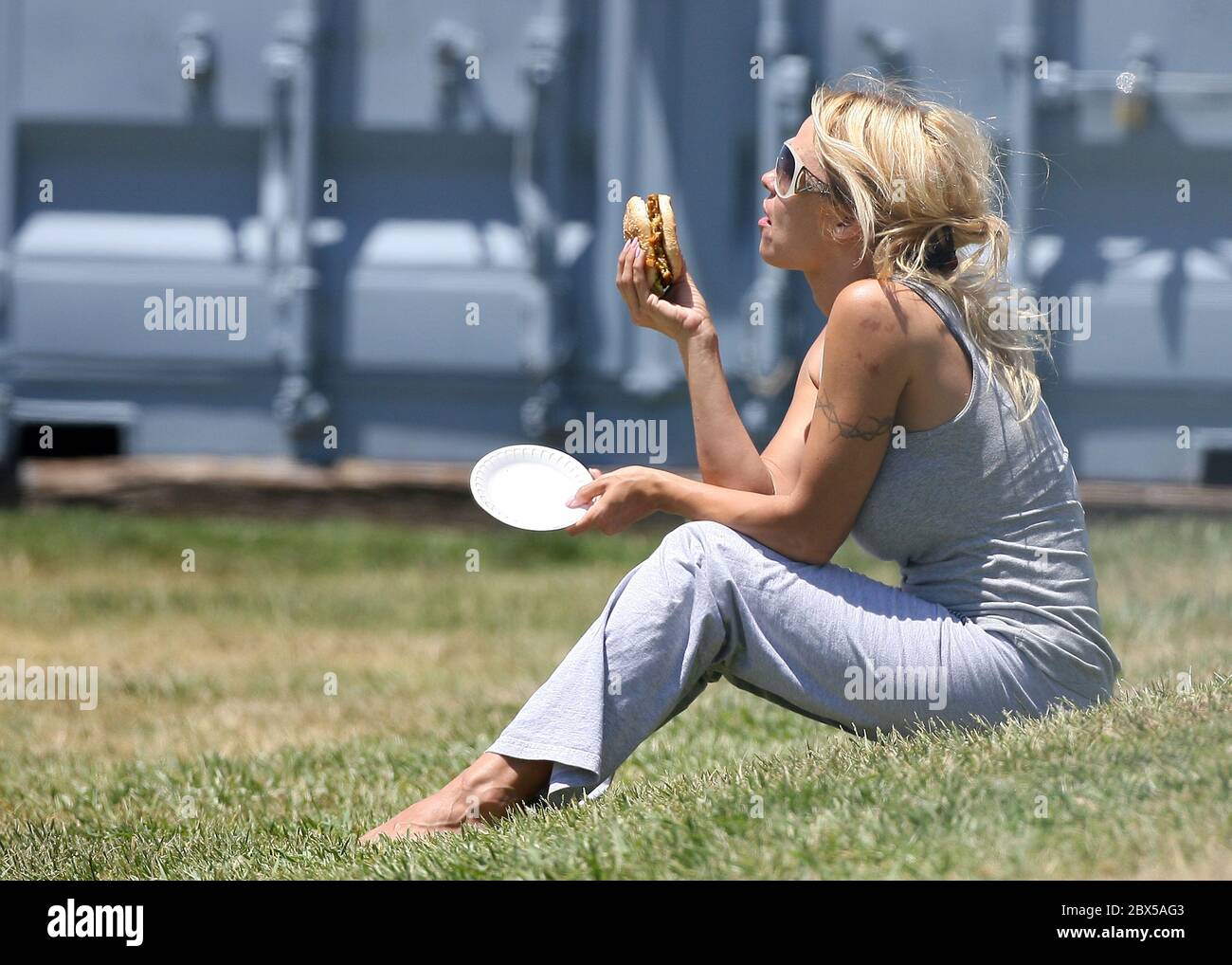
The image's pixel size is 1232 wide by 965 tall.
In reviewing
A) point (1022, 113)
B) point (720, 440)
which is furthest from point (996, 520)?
point (1022, 113)

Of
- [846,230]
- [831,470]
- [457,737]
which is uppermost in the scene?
[846,230]

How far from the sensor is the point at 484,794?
2.69 m

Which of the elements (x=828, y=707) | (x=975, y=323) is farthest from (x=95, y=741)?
(x=975, y=323)

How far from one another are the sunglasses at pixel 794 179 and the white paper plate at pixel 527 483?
0.67 meters

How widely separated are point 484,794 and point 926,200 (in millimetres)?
1319

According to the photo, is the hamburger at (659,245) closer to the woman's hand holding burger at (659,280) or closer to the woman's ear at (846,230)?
the woman's hand holding burger at (659,280)

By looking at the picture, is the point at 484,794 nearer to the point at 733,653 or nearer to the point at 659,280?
the point at 733,653

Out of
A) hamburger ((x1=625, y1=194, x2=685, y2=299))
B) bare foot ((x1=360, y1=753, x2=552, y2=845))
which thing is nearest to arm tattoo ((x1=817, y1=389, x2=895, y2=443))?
hamburger ((x1=625, y1=194, x2=685, y2=299))

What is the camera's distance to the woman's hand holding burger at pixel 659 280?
2908mm

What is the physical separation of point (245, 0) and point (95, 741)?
360 centimetres

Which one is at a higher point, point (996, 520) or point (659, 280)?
point (659, 280)

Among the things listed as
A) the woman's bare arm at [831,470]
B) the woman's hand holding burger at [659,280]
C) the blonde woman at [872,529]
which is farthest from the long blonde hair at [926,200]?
the woman's hand holding burger at [659,280]

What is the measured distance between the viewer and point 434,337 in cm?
655
